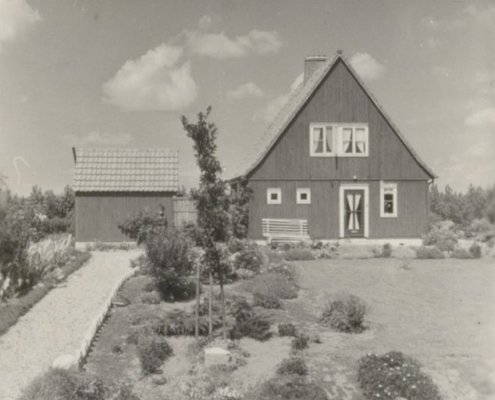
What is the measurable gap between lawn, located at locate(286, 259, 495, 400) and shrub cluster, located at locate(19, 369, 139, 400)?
3.60m

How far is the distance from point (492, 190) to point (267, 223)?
1811 centimetres

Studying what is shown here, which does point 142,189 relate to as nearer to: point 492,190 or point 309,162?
point 309,162

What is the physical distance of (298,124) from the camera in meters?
26.7

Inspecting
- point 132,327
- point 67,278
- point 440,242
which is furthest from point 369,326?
point 440,242

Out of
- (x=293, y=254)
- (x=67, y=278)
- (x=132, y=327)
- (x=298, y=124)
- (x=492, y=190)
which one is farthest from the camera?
(x=298, y=124)

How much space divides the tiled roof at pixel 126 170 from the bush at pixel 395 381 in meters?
19.4

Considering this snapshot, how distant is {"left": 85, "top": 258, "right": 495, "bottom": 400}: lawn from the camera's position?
10.6m

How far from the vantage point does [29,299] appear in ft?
52.5

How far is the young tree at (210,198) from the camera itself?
39.9ft

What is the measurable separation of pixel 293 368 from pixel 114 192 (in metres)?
19.5

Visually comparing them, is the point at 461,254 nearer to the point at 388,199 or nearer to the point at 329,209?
the point at 388,199

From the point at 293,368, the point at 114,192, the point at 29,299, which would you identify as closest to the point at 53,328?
the point at 29,299

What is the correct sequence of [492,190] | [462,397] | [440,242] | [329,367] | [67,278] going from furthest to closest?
[440,242]
[67,278]
[329,367]
[462,397]
[492,190]

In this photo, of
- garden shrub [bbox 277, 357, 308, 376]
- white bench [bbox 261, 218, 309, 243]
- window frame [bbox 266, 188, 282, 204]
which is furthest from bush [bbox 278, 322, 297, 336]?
window frame [bbox 266, 188, 282, 204]
